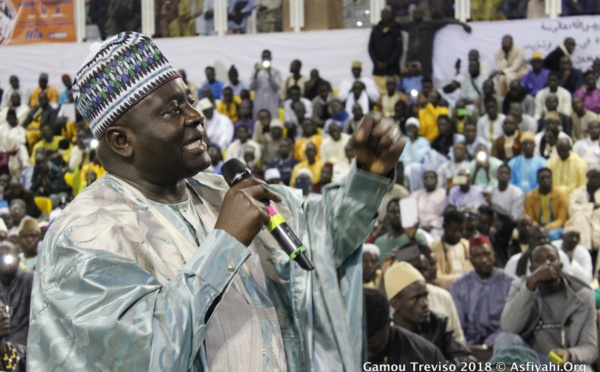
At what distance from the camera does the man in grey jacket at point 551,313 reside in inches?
293

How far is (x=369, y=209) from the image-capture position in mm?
2848

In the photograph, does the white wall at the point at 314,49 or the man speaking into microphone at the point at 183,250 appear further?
the white wall at the point at 314,49

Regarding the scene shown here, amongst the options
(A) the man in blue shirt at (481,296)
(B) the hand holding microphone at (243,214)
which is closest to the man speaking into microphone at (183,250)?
(B) the hand holding microphone at (243,214)

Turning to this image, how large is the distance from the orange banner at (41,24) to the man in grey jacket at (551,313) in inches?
562

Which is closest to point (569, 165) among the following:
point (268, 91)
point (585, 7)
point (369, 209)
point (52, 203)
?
point (585, 7)

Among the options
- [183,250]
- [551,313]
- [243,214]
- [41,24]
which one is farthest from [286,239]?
[41,24]

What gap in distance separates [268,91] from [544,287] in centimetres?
1029

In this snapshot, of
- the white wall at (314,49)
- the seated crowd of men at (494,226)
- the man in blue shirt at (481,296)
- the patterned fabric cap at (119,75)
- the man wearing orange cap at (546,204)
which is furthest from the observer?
the white wall at (314,49)

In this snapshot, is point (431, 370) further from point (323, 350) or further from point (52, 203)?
point (52, 203)

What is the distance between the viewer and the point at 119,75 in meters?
2.83

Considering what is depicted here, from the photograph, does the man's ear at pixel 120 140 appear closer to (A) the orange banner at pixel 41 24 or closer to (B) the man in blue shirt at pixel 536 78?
(B) the man in blue shirt at pixel 536 78

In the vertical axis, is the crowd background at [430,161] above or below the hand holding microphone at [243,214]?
below

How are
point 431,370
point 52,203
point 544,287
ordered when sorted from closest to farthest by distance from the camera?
point 431,370, point 544,287, point 52,203

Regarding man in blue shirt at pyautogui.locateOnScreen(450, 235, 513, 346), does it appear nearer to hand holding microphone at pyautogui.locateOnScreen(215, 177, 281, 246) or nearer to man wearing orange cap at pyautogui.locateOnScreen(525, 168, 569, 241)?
man wearing orange cap at pyautogui.locateOnScreen(525, 168, 569, 241)
